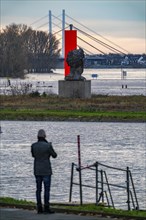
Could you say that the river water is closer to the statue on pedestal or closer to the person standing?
the person standing

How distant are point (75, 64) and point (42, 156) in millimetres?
74458

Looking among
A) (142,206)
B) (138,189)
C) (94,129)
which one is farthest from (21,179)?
(94,129)

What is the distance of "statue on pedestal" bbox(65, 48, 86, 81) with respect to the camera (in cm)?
9281

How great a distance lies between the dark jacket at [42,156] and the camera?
21.8 metres

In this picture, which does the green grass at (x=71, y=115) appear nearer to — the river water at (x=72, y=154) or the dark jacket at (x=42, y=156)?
the river water at (x=72, y=154)

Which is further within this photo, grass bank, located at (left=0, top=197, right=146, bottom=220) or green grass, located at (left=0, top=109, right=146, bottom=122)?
green grass, located at (left=0, top=109, right=146, bottom=122)

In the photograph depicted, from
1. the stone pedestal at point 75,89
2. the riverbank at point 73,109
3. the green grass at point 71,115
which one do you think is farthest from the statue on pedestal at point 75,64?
the green grass at point 71,115

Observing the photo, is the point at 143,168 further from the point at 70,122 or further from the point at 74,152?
the point at 70,122

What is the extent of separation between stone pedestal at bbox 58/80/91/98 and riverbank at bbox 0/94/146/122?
919 millimetres

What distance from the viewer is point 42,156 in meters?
21.8

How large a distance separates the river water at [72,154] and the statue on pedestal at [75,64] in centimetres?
2071

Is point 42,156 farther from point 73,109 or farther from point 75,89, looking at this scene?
point 75,89

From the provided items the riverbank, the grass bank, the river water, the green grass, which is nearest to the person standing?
the grass bank

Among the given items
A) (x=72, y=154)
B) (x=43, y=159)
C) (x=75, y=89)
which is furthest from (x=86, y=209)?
(x=75, y=89)
